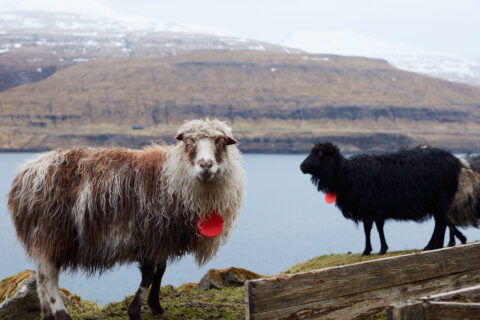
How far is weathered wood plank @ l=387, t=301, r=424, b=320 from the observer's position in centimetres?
386

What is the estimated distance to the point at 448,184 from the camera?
11422 mm

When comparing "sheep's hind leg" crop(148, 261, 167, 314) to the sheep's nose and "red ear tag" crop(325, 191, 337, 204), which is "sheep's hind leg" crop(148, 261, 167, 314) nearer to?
the sheep's nose

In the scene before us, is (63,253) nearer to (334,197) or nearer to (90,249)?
(90,249)

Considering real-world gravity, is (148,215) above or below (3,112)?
above

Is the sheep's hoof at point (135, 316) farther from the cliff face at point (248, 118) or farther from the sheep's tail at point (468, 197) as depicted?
the cliff face at point (248, 118)

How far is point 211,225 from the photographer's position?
7.21m

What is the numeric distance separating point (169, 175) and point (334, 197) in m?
6.51

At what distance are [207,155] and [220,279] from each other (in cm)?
404

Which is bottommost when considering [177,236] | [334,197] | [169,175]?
[334,197]

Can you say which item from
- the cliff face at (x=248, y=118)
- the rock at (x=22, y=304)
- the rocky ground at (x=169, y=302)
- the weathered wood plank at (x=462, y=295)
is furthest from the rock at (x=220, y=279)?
the cliff face at (x=248, y=118)

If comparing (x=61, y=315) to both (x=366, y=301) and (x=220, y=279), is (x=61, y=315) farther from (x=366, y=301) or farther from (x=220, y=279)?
(x=366, y=301)

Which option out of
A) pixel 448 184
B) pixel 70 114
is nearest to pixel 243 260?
pixel 448 184

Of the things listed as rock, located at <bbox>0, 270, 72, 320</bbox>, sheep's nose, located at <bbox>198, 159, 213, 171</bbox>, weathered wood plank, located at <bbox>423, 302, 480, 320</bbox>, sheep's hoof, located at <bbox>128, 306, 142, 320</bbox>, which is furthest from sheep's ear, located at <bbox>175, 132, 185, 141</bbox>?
weathered wood plank, located at <bbox>423, 302, 480, 320</bbox>

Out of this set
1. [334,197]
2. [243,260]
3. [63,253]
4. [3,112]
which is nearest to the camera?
[63,253]
